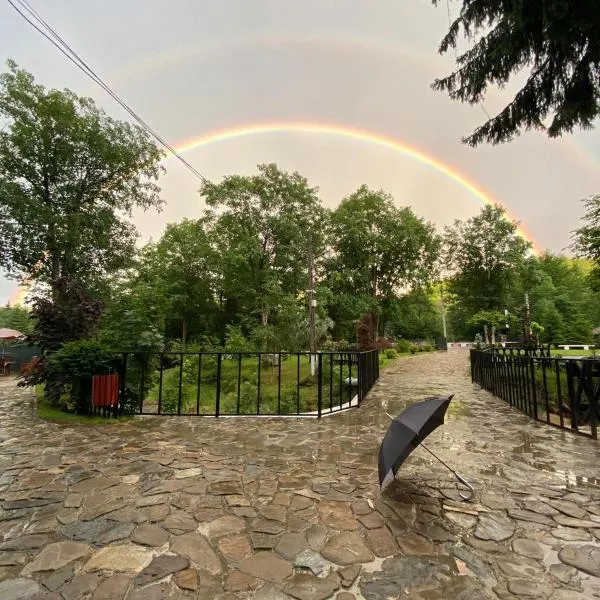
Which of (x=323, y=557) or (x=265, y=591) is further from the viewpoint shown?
(x=323, y=557)

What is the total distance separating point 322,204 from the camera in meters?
18.0

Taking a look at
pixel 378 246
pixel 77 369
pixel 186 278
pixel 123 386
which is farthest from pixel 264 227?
pixel 77 369

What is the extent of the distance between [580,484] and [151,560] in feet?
10.3

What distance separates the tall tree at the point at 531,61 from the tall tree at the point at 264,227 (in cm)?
1246

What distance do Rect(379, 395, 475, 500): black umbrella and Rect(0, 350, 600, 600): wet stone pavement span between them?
1.03 feet

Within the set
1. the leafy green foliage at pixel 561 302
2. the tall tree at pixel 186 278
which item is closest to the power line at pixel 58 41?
the tall tree at pixel 186 278

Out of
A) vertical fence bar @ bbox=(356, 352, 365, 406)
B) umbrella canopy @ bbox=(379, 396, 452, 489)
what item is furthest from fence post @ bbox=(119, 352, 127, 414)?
umbrella canopy @ bbox=(379, 396, 452, 489)

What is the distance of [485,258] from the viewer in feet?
86.8

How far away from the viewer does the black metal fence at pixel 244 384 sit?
199 inches

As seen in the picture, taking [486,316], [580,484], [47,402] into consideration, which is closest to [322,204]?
[486,316]

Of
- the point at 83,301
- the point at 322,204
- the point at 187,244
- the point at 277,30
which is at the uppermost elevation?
the point at 277,30

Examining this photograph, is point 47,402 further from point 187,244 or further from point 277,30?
point 187,244

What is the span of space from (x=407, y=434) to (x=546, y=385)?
137 inches

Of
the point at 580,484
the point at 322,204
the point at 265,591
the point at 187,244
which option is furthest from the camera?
the point at 187,244
